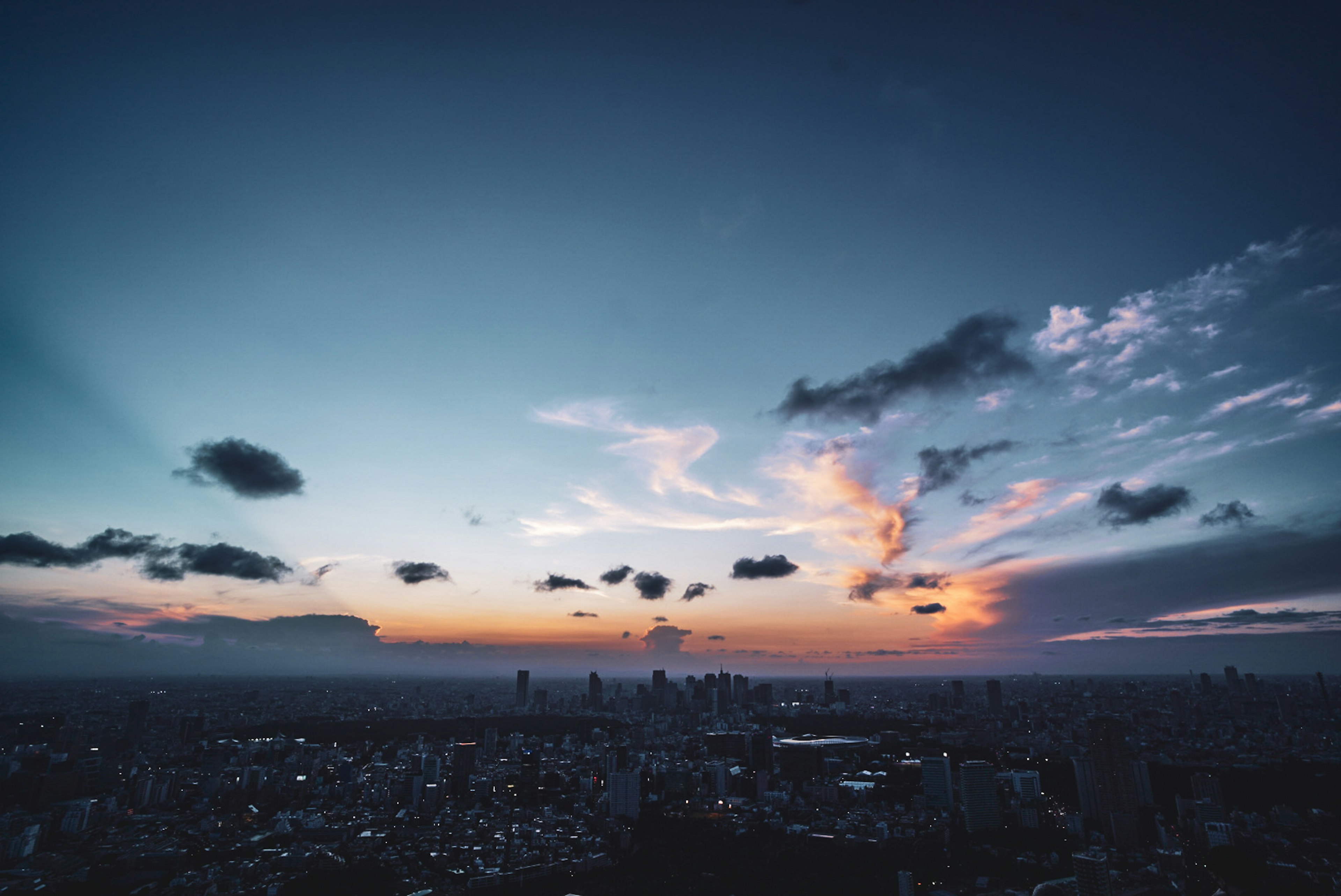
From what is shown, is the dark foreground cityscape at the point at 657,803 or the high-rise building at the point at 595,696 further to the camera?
the high-rise building at the point at 595,696

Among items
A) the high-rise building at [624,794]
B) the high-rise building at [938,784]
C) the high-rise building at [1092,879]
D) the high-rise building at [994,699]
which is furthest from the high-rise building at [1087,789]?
the high-rise building at [994,699]

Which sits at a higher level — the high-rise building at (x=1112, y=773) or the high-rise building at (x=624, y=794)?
the high-rise building at (x=1112, y=773)

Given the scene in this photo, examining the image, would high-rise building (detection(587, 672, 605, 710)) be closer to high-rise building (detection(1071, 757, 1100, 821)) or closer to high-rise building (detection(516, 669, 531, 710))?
high-rise building (detection(516, 669, 531, 710))

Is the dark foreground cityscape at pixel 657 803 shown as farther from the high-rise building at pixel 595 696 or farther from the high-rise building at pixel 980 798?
the high-rise building at pixel 595 696

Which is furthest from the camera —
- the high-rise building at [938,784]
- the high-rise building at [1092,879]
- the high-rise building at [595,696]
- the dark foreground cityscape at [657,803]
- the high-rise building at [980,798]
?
the high-rise building at [595,696]

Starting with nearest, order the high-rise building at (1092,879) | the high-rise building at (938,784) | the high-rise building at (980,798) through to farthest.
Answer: the high-rise building at (1092,879)
the high-rise building at (980,798)
the high-rise building at (938,784)

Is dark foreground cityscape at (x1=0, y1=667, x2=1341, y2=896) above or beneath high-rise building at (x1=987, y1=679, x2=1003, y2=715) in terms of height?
beneath

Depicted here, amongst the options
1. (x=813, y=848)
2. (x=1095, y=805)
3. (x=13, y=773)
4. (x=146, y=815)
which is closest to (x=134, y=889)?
(x=146, y=815)

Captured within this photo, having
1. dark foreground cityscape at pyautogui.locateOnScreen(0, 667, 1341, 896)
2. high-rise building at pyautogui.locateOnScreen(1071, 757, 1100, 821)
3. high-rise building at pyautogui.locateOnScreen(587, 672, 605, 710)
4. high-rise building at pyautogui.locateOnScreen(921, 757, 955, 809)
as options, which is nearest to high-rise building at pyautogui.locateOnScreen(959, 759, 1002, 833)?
dark foreground cityscape at pyautogui.locateOnScreen(0, 667, 1341, 896)
